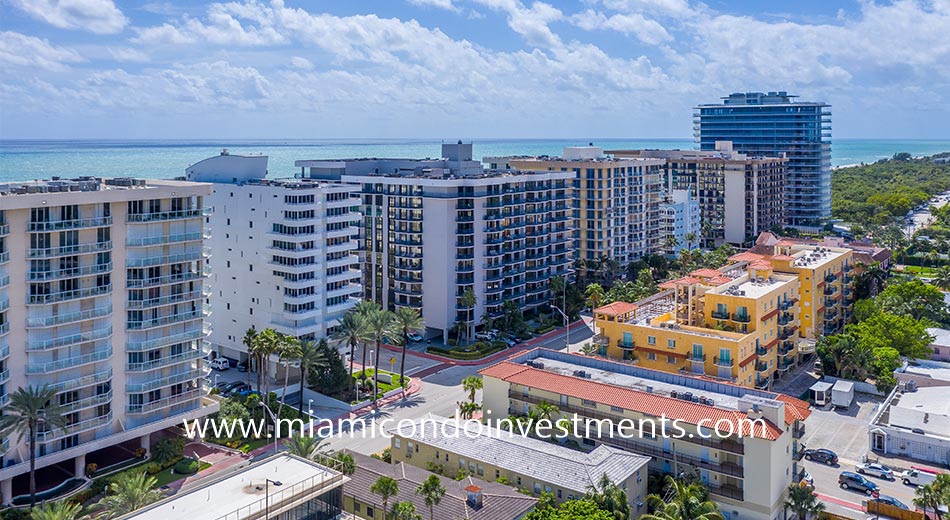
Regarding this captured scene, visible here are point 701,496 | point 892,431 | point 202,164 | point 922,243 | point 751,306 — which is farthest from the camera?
point 922,243

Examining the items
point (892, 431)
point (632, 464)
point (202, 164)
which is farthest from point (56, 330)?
point (892, 431)

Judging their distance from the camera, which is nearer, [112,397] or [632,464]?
[632,464]

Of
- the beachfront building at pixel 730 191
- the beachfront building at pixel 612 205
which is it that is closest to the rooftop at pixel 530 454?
the beachfront building at pixel 612 205

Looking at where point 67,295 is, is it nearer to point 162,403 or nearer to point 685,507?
point 162,403

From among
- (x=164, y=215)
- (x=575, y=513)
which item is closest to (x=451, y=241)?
(x=164, y=215)

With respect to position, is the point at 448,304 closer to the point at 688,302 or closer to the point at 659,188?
the point at 688,302

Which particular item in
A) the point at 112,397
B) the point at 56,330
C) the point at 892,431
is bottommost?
the point at 892,431

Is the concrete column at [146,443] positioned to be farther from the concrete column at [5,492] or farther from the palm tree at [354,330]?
the palm tree at [354,330]
